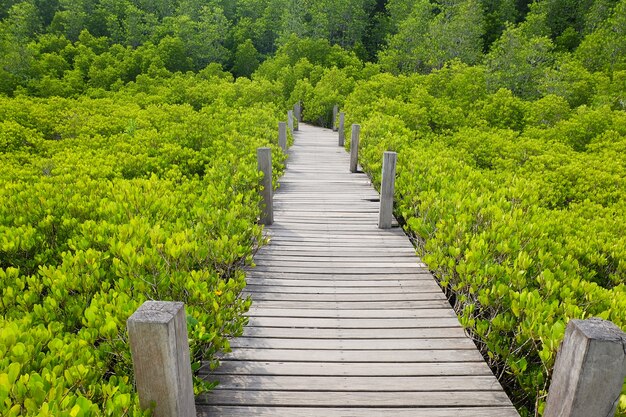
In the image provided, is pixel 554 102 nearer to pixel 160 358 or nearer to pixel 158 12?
pixel 160 358

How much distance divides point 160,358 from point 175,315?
9.3 inches

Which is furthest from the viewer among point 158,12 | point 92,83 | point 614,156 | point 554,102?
point 158,12

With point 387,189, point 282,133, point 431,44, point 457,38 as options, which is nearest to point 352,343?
point 387,189

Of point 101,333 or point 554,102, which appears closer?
point 101,333

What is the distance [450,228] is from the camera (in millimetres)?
4535

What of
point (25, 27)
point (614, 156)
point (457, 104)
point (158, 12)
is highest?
point (158, 12)

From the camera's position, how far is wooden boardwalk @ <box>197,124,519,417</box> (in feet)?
9.64

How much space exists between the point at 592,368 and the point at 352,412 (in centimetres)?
155

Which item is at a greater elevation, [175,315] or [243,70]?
[243,70]

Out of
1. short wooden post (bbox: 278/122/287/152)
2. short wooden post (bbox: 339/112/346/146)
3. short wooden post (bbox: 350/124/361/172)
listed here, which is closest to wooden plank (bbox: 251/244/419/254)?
short wooden post (bbox: 350/124/361/172)

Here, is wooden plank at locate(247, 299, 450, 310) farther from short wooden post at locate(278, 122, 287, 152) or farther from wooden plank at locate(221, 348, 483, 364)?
short wooden post at locate(278, 122, 287, 152)

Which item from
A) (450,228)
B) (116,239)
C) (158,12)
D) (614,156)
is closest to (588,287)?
(450,228)

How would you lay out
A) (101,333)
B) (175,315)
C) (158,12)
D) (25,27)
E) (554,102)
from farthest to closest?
1. (158,12)
2. (25,27)
3. (554,102)
4. (101,333)
5. (175,315)

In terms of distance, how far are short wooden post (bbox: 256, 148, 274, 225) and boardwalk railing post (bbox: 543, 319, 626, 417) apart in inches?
181
